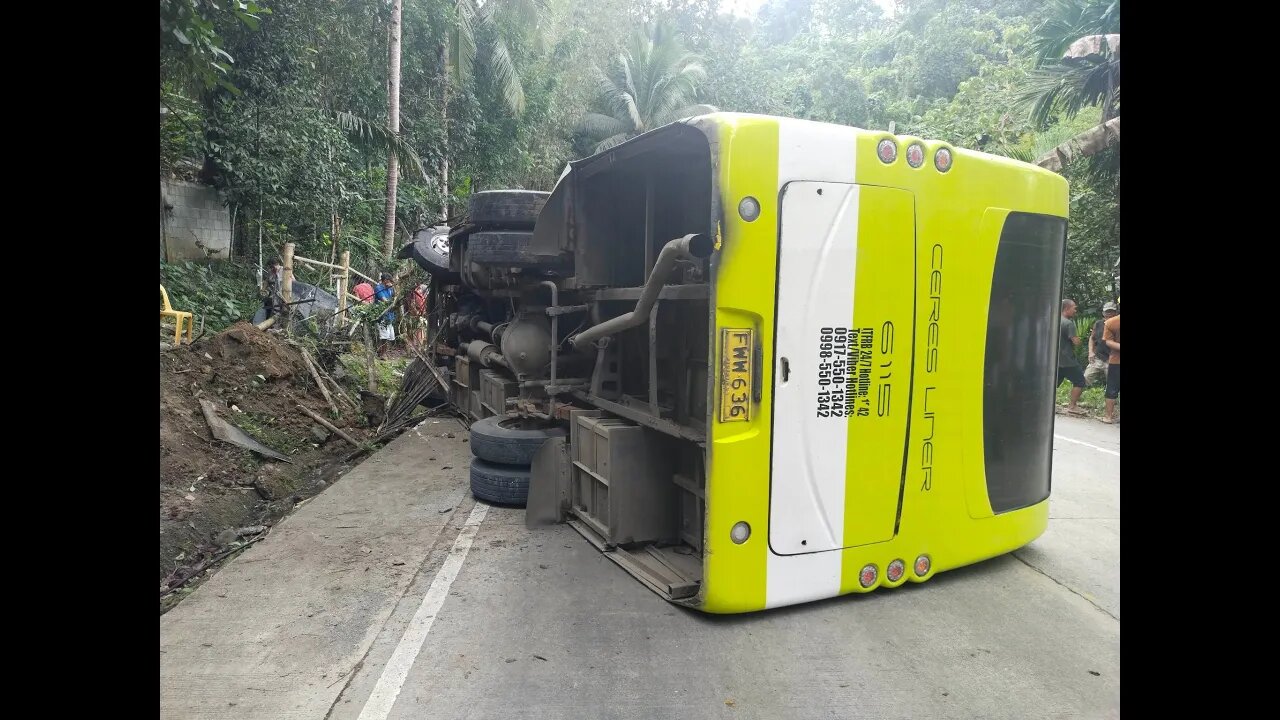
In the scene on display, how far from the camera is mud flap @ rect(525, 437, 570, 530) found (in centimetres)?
582

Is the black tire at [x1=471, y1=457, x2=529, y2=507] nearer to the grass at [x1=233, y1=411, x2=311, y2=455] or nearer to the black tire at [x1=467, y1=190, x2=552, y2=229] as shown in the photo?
the black tire at [x1=467, y1=190, x2=552, y2=229]

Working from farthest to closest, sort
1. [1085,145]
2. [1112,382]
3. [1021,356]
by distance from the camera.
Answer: [1085,145] → [1112,382] → [1021,356]

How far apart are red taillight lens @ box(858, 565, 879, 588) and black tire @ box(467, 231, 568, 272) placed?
153 inches

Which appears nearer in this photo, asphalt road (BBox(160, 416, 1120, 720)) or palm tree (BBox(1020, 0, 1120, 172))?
asphalt road (BBox(160, 416, 1120, 720))

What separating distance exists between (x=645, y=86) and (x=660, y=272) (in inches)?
1210

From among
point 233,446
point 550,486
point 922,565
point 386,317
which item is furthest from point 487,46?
point 922,565

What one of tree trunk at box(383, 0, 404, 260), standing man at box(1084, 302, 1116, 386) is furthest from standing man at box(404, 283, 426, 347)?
standing man at box(1084, 302, 1116, 386)

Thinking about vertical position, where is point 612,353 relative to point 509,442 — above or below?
above

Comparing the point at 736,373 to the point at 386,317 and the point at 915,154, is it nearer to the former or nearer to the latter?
the point at 915,154

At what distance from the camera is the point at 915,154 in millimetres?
4074

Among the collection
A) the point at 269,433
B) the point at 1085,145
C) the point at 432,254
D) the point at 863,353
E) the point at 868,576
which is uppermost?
the point at 1085,145

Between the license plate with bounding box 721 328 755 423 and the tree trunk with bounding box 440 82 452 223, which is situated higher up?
the tree trunk with bounding box 440 82 452 223
